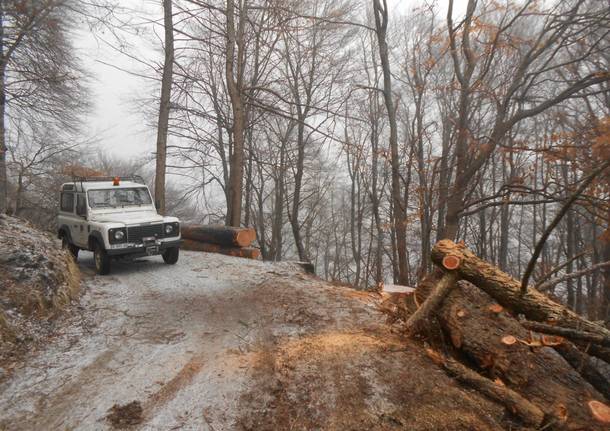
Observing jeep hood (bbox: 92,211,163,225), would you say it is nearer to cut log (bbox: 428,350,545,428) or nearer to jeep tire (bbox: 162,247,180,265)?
jeep tire (bbox: 162,247,180,265)

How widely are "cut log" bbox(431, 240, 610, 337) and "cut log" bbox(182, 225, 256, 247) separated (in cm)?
796

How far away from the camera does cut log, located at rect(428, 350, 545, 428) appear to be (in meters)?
3.14

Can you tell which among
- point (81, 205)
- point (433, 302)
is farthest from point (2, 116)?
point (433, 302)

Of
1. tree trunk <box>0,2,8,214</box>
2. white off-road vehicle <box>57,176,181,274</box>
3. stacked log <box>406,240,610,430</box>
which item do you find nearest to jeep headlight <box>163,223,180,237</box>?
→ white off-road vehicle <box>57,176,181,274</box>

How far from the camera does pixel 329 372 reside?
3.99 m

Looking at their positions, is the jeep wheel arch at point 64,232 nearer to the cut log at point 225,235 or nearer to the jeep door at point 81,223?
the jeep door at point 81,223

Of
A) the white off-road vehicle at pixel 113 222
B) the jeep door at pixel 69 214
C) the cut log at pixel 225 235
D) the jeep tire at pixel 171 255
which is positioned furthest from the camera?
the cut log at pixel 225 235

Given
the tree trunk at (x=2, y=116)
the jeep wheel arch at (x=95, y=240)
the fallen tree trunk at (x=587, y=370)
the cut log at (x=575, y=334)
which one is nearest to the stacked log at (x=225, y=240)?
the jeep wheel arch at (x=95, y=240)

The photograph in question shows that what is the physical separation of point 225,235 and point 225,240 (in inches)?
6.4

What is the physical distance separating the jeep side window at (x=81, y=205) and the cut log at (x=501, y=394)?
8395 millimetres

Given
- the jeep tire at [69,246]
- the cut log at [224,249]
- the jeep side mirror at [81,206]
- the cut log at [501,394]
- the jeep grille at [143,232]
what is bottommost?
the cut log at [224,249]

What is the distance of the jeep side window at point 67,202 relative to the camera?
9547mm

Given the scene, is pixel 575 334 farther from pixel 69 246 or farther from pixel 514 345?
pixel 69 246

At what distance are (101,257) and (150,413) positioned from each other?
5.87m
